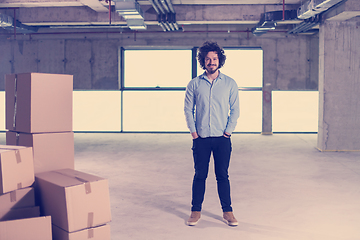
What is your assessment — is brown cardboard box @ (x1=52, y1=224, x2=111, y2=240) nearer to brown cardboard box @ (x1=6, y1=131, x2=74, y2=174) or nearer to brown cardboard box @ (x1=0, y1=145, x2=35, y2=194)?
brown cardboard box @ (x1=0, y1=145, x2=35, y2=194)

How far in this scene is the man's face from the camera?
2805mm

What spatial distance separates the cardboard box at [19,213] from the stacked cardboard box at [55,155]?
61mm

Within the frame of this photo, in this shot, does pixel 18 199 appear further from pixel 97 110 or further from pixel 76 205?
pixel 97 110

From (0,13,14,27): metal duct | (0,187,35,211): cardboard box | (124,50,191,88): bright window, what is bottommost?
(0,187,35,211): cardboard box

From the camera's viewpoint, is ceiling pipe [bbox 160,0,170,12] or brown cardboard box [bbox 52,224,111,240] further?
ceiling pipe [bbox 160,0,170,12]

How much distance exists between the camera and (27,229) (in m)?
2.16

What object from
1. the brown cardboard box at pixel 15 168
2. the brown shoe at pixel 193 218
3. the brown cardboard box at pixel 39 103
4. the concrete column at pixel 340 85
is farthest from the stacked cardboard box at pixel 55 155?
the concrete column at pixel 340 85

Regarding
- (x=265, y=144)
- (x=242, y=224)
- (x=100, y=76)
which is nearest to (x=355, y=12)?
(x=265, y=144)

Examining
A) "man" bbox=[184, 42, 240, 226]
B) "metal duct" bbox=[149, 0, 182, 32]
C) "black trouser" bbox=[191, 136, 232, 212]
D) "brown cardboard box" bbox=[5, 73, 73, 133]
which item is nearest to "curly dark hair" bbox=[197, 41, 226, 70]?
"man" bbox=[184, 42, 240, 226]

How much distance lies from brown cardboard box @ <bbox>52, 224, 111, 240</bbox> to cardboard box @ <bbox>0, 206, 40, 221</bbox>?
7.0 inches

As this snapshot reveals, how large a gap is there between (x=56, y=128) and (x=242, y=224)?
5.28ft

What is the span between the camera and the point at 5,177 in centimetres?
222

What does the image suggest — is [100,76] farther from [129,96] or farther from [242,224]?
[242,224]

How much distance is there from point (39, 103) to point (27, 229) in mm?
853
